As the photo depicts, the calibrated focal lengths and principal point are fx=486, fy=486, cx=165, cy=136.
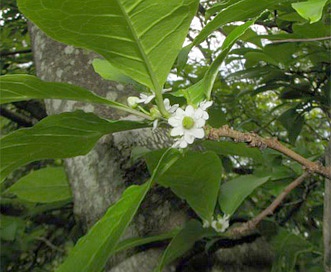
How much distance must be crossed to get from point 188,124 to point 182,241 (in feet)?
1.05

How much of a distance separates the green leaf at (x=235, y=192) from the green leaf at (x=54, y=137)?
357 millimetres

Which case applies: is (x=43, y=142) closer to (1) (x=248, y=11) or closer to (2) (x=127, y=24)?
(2) (x=127, y=24)

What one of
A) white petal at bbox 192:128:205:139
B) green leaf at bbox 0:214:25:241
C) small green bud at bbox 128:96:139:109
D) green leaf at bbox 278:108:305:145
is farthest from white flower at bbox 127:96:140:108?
green leaf at bbox 0:214:25:241

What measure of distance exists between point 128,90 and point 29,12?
509 millimetres

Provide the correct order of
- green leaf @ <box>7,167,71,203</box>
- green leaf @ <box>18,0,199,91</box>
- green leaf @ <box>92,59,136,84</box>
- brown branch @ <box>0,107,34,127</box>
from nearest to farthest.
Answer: green leaf @ <box>18,0,199,91</box>
green leaf @ <box>92,59,136,84</box>
green leaf @ <box>7,167,71,203</box>
brown branch @ <box>0,107,34,127</box>

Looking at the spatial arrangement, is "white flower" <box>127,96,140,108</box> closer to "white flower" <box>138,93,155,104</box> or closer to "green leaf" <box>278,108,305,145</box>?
"white flower" <box>138,93,155,104</box>

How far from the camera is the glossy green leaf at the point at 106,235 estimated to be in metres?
0.61

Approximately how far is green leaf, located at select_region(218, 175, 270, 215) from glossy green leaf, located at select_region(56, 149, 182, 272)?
34 centimetres

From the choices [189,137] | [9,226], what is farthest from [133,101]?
[9,226]

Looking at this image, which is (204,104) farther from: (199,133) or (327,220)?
(327,220)

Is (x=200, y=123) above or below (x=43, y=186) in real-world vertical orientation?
above

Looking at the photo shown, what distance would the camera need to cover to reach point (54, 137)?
2.15ft

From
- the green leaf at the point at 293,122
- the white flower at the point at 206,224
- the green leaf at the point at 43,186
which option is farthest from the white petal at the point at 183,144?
the green leaf at the point at 293,122

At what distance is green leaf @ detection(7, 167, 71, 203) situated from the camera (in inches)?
42.6
